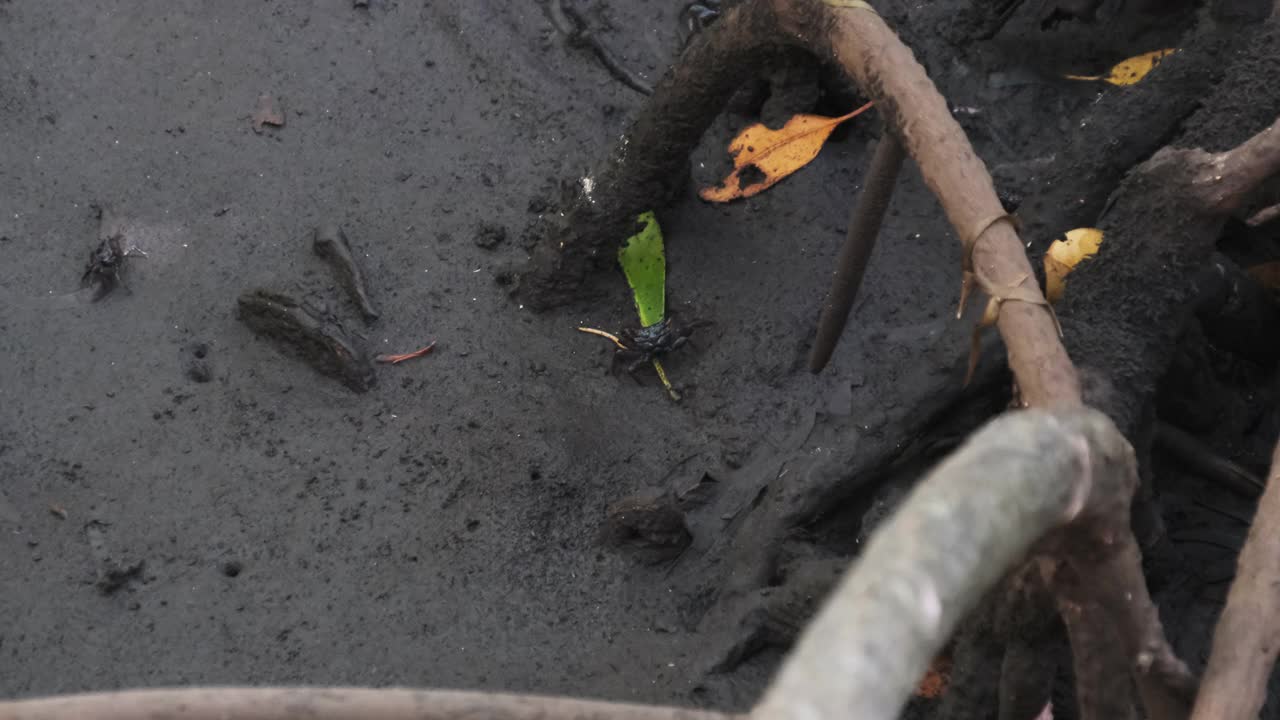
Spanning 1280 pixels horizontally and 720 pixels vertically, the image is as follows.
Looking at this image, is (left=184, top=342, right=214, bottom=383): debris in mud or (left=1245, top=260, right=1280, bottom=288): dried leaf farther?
(left=184, top=342, right=214, bottom=383): debris in mud

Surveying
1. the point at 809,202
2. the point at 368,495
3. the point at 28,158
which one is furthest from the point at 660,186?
the point at 28,158

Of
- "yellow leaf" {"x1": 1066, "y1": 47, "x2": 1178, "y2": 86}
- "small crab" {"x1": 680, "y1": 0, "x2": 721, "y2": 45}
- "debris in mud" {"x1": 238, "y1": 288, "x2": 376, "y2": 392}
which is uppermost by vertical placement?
"yellow leaf" {"x1": 1066, "y1": 47, "x2": 1178, "y2": 86}

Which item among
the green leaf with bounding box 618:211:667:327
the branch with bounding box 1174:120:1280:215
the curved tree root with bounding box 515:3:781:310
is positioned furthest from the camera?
the green leaf with bounding box 618:211:667:327

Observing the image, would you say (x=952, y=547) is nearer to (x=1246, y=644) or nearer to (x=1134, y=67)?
(x=1246, y=644)

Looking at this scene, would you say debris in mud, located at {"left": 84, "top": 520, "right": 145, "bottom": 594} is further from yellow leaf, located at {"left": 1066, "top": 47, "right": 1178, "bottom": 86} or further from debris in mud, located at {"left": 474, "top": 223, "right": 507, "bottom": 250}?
yellow leaf, located at {"left": 1066, "top": 47, "right": 1178, "bottom": 86}

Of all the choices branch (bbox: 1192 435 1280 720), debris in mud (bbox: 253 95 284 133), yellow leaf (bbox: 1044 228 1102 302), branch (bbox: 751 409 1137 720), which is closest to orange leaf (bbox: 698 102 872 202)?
yellow leaf (bbox: 1044 228 1102 302)

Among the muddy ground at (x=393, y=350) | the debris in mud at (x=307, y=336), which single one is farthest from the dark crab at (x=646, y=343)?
the debris in mud at (x=307, y=336)
